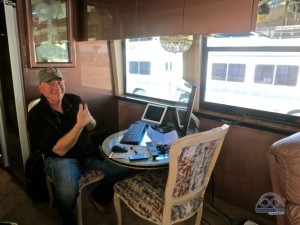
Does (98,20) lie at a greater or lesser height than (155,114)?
greater

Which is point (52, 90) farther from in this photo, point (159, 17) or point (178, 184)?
point (178, 184)

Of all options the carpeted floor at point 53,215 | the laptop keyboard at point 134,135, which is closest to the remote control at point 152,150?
the laptop keyboard at point 134,135

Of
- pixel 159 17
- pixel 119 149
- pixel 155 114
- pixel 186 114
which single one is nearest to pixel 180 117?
pixel 186 114

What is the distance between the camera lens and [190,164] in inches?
48.1

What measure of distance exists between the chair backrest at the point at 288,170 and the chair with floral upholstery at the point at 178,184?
0.29m

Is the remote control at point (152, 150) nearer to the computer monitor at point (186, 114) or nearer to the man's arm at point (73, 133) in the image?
the computer monitor at point (186, 114)

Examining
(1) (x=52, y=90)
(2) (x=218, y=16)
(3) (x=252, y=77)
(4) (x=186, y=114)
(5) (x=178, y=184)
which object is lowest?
(5) (x=178, y=184)

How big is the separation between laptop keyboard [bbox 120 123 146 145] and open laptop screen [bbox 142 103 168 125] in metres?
0.13

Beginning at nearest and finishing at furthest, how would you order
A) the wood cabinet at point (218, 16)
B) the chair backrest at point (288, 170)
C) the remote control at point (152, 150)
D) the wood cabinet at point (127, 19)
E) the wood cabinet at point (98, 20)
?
the chair backrest at point (288, 170) → the wood cabinet at point (218, 16) → the remote control at point (152, 150) → the wood cabinet at point (127, 19) → the wood cabinet at point (98, 20)

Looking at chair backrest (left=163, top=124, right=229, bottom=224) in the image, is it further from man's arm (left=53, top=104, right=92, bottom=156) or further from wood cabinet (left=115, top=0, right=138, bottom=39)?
wood cabinet (left=115, top=0, right=138, bottom=39)

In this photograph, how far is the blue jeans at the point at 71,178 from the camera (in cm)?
153

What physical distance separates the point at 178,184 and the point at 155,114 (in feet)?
3.26

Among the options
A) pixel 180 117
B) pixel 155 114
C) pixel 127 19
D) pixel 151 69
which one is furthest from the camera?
pixel 151 69

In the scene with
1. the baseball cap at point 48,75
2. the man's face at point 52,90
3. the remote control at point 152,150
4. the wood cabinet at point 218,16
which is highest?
the wood cabinet at point 218,16
